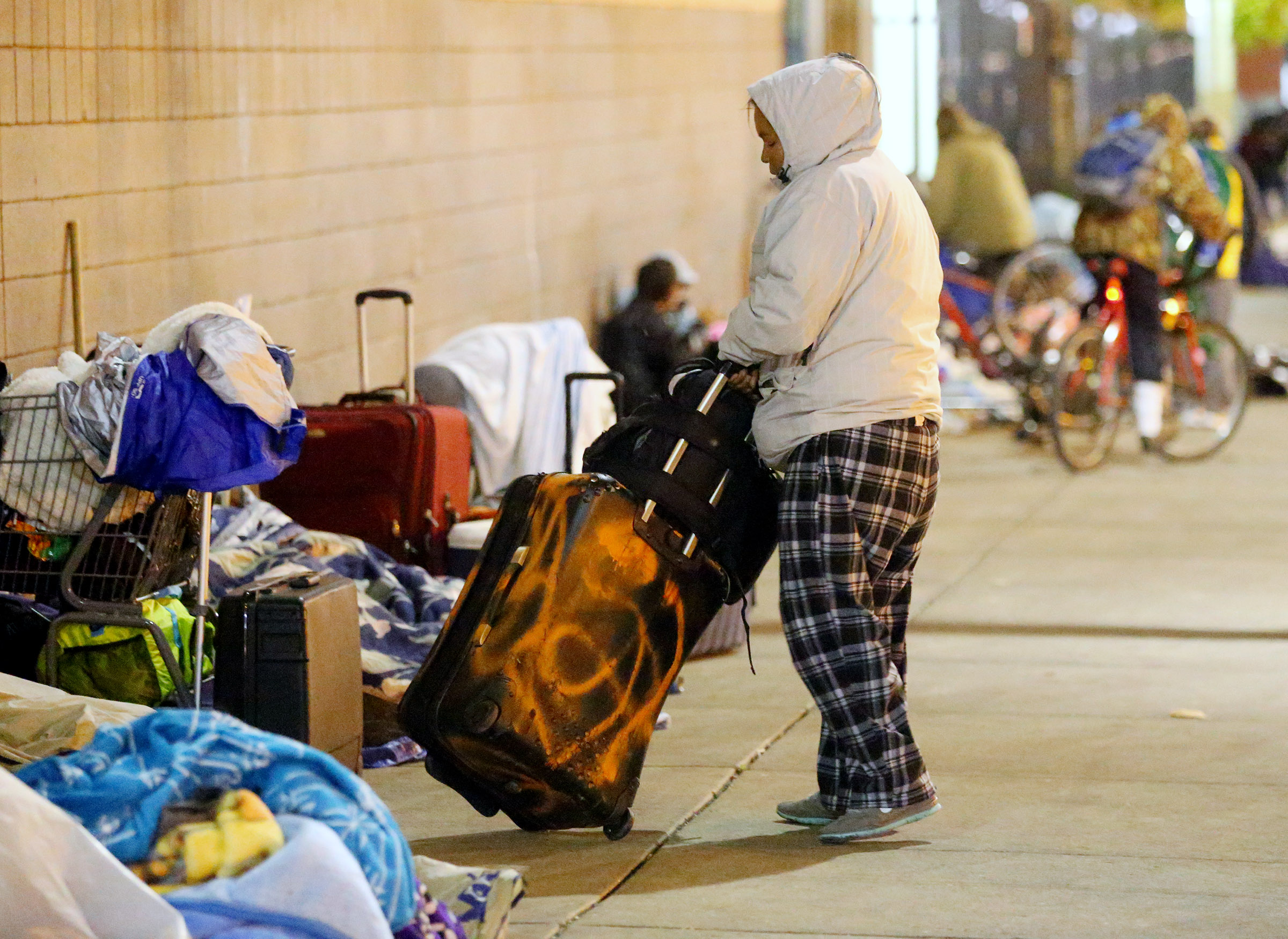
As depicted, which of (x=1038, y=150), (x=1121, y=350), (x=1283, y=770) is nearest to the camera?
(x=1283, y=770)

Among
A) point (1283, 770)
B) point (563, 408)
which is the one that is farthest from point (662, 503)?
point (563, 408)

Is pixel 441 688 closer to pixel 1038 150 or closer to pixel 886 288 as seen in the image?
pixel 886 288

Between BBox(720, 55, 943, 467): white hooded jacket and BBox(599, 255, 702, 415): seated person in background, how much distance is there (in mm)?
5837

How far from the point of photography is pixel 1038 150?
25844 millimetres

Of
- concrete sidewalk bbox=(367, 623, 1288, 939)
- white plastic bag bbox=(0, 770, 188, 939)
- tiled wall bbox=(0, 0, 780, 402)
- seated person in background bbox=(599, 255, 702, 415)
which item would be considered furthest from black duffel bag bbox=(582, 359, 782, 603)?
seated person in background bbox=(599, 255, 702, 415)

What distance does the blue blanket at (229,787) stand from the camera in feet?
11.8

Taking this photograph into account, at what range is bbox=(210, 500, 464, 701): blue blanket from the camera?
6.06 metres

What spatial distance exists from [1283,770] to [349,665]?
261cm

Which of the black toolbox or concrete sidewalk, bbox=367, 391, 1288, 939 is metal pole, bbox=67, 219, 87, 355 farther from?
concrete sidewalk, bbox=367, 391, 1288, 939

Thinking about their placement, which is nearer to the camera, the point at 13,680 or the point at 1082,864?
the point at 1082,864

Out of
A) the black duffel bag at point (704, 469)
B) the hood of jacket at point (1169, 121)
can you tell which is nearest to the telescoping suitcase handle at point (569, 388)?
the black duffel bag at point (704, 469)

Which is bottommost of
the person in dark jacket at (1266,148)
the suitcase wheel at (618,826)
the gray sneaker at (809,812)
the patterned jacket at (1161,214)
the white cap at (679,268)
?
the gray sneaker at (809,812)

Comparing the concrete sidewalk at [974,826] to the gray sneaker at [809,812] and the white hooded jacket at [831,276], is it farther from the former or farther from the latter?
the white hooded jacket at [831,276]

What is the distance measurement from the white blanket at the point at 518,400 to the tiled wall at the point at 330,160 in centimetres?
66
